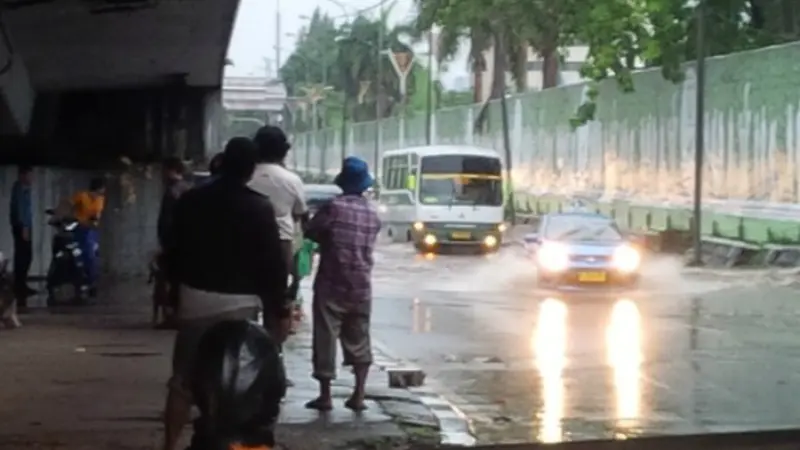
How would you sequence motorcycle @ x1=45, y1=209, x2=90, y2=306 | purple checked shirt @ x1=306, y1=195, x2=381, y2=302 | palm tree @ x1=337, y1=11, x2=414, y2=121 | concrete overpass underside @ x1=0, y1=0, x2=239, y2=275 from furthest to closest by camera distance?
palm tree @ x1=337, y1=11, x2=414, y2=121
motorcycle @ x1=45, y1=209, x2=90, y2=306
concrete overpass underside @ x1=0, y1=0, x2=239, y2=275
purple checked shirt @ x1=306, y1=195, x2=381, y2=302

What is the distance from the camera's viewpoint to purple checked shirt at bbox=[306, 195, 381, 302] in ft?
37.9

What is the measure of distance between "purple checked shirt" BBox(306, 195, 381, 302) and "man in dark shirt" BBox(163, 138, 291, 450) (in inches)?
127

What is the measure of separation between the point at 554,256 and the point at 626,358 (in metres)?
12.8

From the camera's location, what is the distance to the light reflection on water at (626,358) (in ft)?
42.9

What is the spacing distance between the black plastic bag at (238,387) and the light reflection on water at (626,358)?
594 cm

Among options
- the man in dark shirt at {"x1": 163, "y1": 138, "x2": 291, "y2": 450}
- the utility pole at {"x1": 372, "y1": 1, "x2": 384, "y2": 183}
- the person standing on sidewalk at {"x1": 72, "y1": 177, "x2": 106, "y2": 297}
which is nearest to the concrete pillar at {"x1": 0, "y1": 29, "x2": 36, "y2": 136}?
the person standing on sidewalk at {"x1": 72, "y1": 177, "x2": 106, "y2": 297}

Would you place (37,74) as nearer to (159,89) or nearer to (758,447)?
(159,89)

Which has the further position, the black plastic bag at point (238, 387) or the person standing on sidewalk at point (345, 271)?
the person standing on sidewalk at point (345, 271)

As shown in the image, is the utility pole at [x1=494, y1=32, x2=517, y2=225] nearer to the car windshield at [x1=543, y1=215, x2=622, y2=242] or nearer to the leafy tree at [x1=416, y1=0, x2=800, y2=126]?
the leafy tree at [x1=416, y1=0, x2=800, y2=126]

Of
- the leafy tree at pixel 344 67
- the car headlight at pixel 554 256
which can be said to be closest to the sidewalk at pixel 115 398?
the car headlight at pixel 554 256

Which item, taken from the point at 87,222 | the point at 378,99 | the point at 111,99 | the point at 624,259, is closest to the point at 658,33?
the point at 624,259

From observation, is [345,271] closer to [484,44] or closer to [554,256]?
[554,256]

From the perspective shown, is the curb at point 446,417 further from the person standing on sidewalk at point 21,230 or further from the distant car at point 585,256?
the distant car at point 585,256

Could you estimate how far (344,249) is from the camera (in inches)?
454
